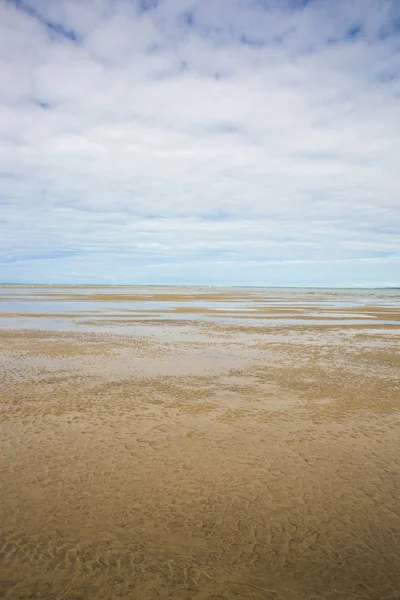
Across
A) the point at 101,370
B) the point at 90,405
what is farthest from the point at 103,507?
the point at 101,370

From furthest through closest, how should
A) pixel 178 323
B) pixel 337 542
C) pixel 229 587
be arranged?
1. pixel 178 323
2. pixel 337 542
3. pixel 229 587

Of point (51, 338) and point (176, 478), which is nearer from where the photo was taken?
point (176, 478)

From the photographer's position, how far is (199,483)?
6.44 m

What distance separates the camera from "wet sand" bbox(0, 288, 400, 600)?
440 cm

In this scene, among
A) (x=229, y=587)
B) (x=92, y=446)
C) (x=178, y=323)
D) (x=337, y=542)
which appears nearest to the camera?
(x=229, y=587)

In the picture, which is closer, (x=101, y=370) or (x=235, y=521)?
(x=235, y=521)

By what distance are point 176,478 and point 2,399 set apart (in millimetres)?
6132

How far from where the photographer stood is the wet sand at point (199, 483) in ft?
14.4

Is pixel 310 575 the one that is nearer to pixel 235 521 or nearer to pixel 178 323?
pixel 235 521

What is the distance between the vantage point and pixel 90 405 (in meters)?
10.2

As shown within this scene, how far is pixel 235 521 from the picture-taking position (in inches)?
214

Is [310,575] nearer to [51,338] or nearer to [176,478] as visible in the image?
[176,478]

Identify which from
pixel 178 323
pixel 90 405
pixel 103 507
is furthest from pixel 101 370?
pixel 178 323

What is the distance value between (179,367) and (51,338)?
30.6 feet
